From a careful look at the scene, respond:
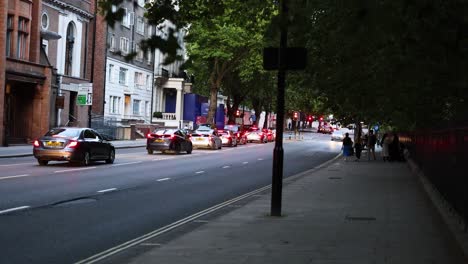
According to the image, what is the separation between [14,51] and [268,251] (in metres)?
31.1

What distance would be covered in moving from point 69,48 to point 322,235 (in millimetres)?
38236

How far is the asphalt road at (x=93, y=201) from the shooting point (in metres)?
8.82

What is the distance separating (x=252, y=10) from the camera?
1574cm

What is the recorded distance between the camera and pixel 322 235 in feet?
30.6

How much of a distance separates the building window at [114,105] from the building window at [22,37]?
16.9 m

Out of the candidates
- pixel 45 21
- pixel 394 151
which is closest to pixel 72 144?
pixel 394 151

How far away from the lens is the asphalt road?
8820mm

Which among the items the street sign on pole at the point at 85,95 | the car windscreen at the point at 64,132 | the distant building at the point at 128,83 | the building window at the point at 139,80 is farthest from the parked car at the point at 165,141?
the building window at the point at 139,80

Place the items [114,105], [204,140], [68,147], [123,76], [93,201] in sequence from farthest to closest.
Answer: [123,76], [114,105], [204,140], [68,147], [93,201]

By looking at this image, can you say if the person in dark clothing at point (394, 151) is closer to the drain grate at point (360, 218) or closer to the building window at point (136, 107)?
the drain grate at point (360, 218)

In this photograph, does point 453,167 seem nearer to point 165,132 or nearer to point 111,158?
point 111,158

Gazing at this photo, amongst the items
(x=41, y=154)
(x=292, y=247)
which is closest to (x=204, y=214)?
(x=292, y=247)

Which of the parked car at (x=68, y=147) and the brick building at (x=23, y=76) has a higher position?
the brick building at (x=23, y=76)

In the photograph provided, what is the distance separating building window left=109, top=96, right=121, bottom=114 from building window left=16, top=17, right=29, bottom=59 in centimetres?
1691
